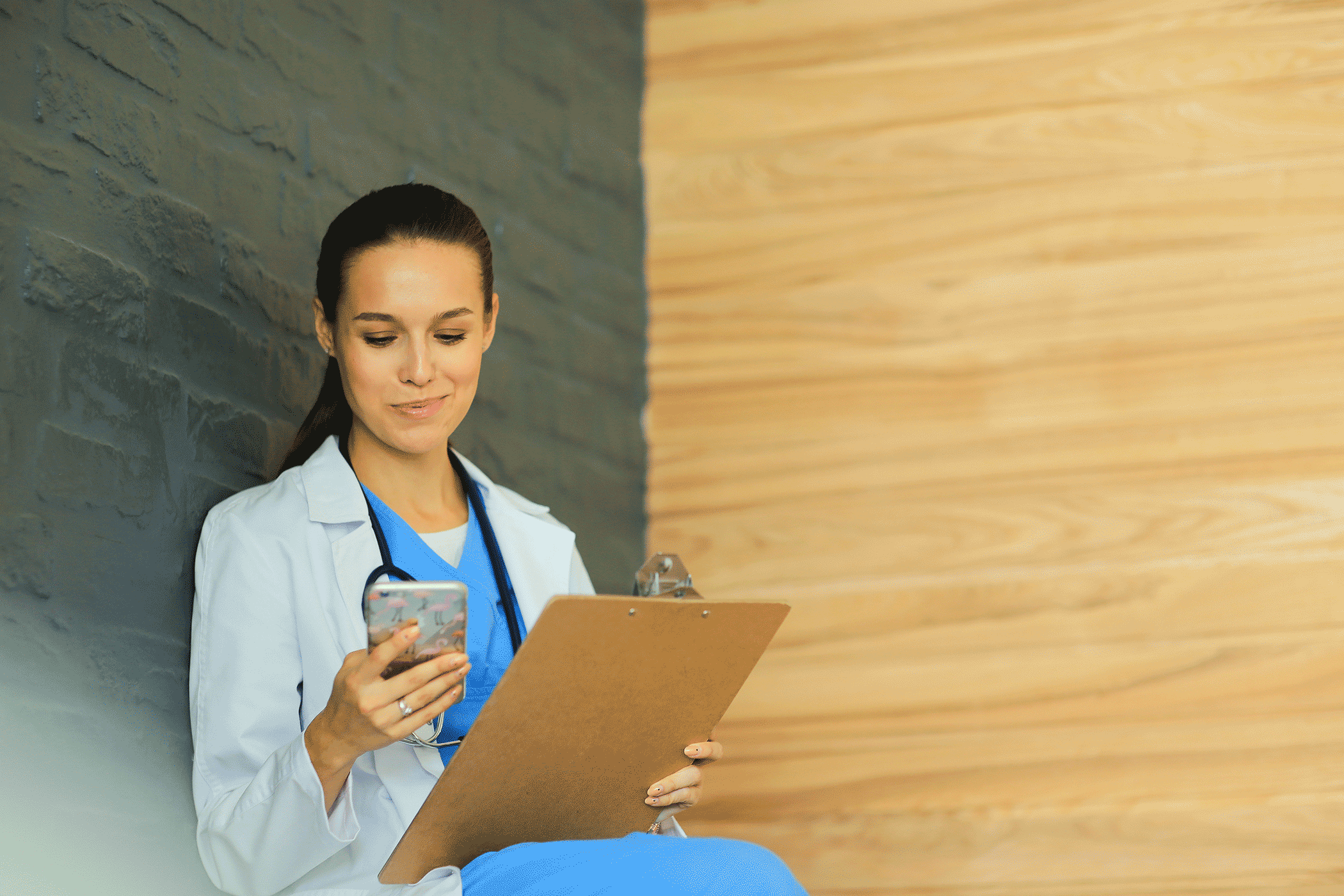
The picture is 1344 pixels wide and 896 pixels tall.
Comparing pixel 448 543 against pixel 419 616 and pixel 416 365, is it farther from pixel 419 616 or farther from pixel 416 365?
pixel 419 616

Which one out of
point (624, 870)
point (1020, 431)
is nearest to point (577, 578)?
point (624, 870)

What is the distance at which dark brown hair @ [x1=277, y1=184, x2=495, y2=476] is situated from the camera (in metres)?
1.45

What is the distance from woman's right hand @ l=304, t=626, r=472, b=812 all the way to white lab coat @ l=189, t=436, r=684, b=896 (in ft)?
0.08

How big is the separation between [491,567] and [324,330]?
0.35 metres

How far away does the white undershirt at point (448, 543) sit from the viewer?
5.01ft

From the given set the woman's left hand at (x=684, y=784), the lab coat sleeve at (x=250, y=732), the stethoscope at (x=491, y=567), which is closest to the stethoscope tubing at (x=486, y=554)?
the stethoscope at (x=491, y=567)

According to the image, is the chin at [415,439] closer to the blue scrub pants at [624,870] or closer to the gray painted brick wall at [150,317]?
the gray painted brick wall at [150,317]

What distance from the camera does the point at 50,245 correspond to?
1279 mm

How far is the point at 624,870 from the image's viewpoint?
118cm

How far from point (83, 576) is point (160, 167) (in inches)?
18.7

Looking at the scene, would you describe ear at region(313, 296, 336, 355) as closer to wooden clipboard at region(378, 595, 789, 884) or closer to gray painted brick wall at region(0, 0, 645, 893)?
gray painted brick wall at region(0, 0, 645, 893)

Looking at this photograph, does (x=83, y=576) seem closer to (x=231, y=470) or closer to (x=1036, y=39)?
(x=231, y=470)

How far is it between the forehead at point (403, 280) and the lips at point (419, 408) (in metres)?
0.10

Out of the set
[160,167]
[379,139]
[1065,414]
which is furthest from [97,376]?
[1065,414]
